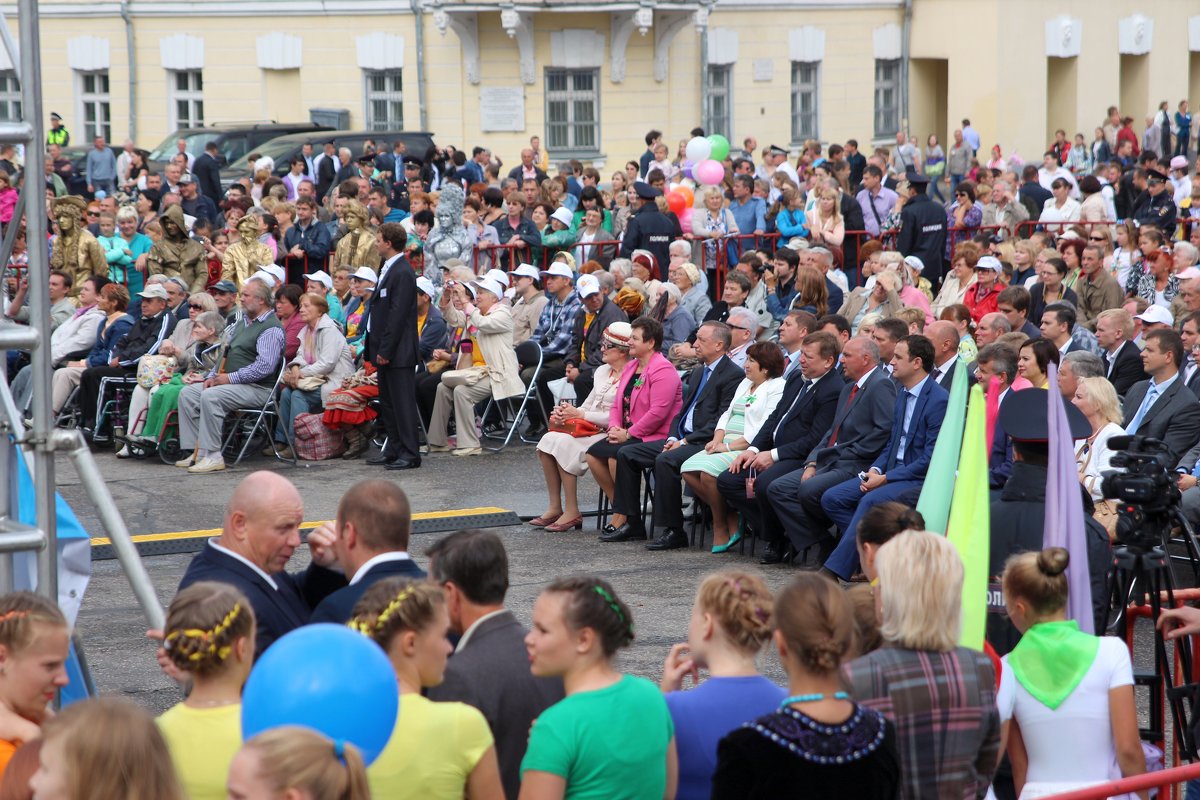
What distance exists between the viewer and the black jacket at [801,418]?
10469 mm

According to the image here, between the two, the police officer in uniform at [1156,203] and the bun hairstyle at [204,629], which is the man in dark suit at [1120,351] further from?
the police officer in uniform at [1156,203]

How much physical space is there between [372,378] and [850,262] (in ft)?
24.1

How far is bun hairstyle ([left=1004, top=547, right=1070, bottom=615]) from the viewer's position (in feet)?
16.3

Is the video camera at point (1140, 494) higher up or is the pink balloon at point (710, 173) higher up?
the pink balloon at point (710, 173)

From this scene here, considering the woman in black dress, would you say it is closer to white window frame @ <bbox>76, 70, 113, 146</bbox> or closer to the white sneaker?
the white sneaker

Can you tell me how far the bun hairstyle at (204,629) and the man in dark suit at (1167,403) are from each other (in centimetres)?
677

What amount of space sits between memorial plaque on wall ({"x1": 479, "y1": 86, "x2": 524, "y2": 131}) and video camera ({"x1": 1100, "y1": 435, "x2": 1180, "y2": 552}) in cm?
2855

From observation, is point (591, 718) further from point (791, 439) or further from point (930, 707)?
point (791, 439)

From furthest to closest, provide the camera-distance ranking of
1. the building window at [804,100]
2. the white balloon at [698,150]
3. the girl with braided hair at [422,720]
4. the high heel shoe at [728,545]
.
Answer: the building window at [804,100] → the white balloon at [698,150] → the high heel shoe at [728,545] → the girl with braided hair at [422,720]

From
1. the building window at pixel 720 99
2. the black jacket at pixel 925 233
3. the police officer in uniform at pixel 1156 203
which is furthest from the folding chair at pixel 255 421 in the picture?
the building window at pixel 720 99

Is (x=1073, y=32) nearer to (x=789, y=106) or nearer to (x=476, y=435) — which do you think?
(x=789, y=106)

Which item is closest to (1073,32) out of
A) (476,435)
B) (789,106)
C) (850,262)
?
(789,106)

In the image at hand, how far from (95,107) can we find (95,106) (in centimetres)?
4

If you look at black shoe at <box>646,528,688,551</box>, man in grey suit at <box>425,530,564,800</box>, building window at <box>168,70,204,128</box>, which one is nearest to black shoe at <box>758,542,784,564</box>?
black shoe at <box>646,528,688,551</box>
